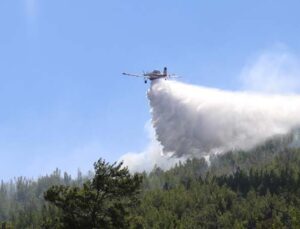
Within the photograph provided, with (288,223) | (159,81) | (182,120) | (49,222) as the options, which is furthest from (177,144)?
(288,223)

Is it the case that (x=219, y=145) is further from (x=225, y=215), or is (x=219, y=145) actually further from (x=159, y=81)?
(x=225, y=215)

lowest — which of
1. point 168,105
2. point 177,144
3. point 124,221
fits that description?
point 124,221

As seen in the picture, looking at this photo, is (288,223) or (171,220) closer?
(288,223)

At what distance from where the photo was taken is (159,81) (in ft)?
337

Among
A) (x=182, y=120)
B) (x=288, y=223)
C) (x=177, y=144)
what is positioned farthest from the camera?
(x=288, y=223)

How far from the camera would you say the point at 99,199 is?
140ft

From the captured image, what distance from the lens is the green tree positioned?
42.1m

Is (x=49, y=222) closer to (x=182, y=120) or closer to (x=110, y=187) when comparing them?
(x=110, y=187)

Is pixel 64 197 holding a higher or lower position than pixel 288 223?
lower

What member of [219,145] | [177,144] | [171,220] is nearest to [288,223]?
[171,220]

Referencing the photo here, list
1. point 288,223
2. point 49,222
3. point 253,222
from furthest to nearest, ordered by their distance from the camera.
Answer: point 253,222, point 288,223, point 49,222

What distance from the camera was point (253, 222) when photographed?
18388cm

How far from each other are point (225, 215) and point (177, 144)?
103 meters

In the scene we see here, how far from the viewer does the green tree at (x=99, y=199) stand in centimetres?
4209
